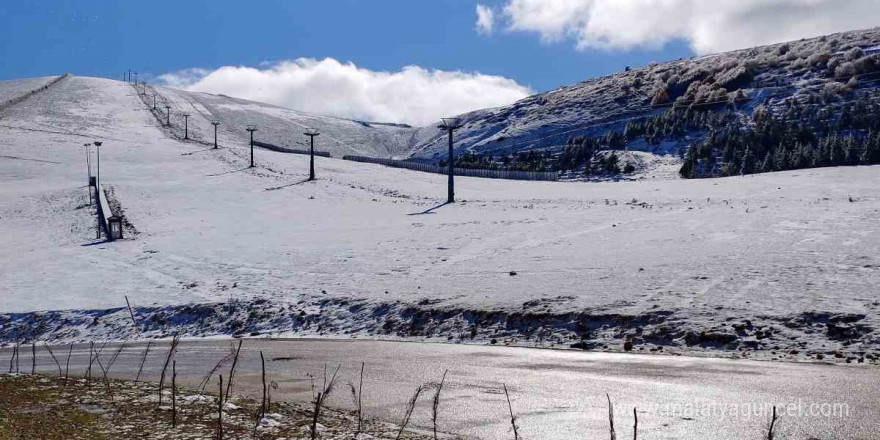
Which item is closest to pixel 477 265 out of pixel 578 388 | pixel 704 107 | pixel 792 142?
pixel 578 388

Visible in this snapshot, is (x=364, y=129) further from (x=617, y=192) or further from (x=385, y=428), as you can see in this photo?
(x=385, y=428)

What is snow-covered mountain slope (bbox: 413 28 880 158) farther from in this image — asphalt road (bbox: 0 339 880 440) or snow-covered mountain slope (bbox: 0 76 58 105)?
asphalt road (bbox: 0 339 880 440)

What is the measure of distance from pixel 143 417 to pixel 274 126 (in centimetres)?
15679

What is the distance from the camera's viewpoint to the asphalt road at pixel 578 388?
28.0 feet

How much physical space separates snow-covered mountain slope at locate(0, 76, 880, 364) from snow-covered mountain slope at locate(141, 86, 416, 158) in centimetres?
7446

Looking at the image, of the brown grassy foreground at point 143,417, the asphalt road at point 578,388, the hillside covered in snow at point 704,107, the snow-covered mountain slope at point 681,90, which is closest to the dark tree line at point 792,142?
the hillside covered in snow at point 704,107

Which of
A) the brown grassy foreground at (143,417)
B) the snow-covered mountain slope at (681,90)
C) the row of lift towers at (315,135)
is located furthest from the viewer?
the snow-covered mountain slope at (681,90)

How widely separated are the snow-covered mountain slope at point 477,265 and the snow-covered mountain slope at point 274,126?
244 ft

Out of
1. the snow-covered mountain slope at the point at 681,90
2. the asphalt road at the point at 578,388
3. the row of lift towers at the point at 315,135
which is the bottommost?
the asphalt road at the point at 578,388

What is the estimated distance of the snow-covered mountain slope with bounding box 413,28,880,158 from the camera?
107619 millimetres

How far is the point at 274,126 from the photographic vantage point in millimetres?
160375

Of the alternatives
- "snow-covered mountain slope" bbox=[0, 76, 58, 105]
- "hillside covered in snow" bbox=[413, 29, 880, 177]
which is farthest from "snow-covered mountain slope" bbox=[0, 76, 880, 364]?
"snow-covered mountain slope" bbox=[0, 76, 58, 105]

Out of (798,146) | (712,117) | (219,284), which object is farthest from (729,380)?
(712,117)

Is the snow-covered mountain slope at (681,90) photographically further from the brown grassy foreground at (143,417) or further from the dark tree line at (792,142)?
the brown grassy foreground at (143,417)
